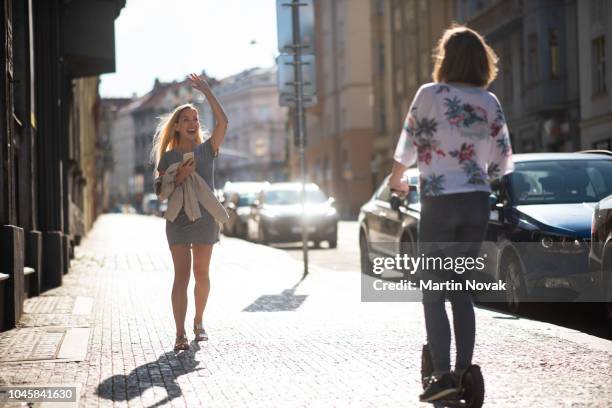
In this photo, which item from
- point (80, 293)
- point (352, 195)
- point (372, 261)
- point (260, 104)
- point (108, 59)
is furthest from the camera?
point (260, 104)

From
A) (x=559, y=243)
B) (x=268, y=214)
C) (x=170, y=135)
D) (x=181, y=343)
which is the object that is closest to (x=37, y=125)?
(x=170, y=135)

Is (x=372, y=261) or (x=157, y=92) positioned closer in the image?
(x=372, y=261)

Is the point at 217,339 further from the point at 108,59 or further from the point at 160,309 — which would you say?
the point at 108,59

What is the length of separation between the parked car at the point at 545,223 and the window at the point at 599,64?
69.8 ft

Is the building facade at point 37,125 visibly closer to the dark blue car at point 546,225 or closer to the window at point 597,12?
the dark blue car at point 546,225

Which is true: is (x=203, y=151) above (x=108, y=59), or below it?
below

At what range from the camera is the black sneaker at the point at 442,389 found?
5.58 metres

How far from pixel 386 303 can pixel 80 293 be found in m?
3.90

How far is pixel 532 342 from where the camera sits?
813 centimetres

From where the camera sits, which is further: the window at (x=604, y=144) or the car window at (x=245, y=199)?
the car window at (x=245, y=199)

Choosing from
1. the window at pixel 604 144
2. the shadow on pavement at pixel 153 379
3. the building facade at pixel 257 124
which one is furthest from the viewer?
the building facade at pixel 257 124

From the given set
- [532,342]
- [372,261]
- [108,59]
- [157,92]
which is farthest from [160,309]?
[157,92]

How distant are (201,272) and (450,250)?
3.20 meters

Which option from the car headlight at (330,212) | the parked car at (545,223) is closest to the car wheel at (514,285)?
the parked car at (545,223)
